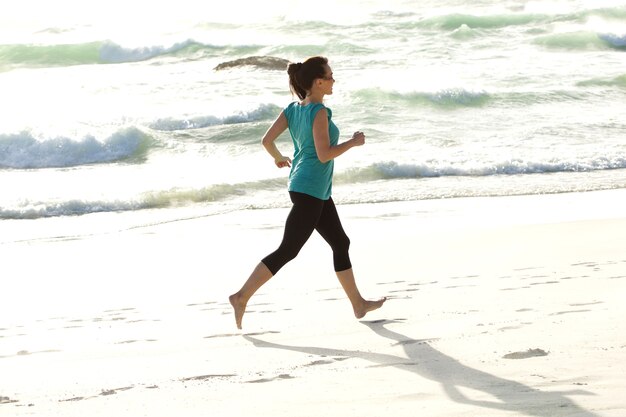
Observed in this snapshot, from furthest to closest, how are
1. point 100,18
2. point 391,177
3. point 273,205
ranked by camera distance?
point 100,18 → point 391,177 → point 273,205

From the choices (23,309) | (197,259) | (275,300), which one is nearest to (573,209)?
(197,259)

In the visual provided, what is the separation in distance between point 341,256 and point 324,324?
1.27 ft

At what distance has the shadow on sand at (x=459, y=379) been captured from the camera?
339 centimetres

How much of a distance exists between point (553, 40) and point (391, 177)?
1821cm

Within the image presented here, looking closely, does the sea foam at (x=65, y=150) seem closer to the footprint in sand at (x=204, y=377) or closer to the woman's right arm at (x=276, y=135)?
the woman's right arm at (x=276, y=135)

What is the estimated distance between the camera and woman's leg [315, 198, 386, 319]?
5.30 meters

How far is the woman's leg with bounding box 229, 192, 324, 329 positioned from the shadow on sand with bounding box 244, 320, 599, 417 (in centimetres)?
25

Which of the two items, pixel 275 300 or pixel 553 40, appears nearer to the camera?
pixel 275 300

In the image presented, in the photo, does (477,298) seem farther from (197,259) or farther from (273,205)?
(273,205)

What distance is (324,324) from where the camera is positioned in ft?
17.1

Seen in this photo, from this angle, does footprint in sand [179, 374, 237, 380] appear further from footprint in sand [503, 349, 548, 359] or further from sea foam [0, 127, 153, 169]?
sea foam [0, 127, 153, 169]

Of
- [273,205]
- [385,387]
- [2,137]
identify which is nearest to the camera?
[385,387]

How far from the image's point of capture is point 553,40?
97.1 ft

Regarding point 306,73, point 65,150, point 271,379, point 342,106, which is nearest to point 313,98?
point 306,73
